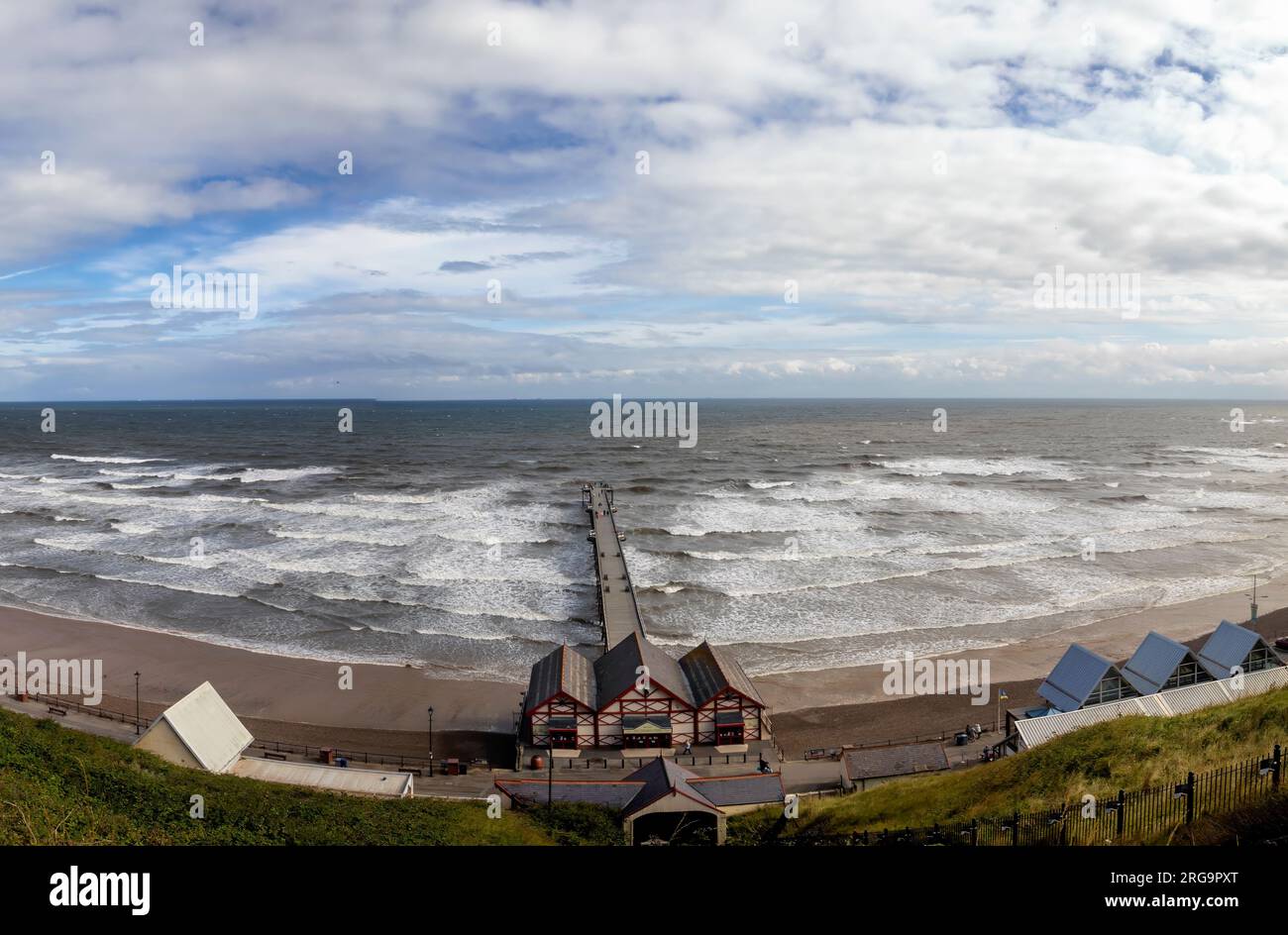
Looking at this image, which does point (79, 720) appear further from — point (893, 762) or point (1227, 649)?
point (1227, 649)

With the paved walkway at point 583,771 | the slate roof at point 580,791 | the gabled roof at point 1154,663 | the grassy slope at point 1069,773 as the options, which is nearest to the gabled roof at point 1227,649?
the gabled roof at point 1154,663

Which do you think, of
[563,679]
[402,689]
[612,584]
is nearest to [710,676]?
[563,679]

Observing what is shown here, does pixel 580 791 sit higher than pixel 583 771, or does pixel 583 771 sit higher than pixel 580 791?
pixel 580 791

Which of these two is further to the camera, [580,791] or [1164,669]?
[1164,669]

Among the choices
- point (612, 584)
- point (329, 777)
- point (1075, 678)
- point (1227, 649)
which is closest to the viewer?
point (329, 777)

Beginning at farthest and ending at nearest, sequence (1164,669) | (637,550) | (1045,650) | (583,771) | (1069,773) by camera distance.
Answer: (637,550)
(1045,650)
(1164,669)
(583,771)
(1069,773)

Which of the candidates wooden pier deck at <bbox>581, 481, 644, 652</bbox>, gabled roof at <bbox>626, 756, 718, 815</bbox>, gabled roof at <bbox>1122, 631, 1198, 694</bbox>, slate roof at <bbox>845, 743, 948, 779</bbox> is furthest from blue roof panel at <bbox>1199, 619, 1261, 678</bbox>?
wooden pier deck at <bbox>581, 481, 644, 652</bbox>
